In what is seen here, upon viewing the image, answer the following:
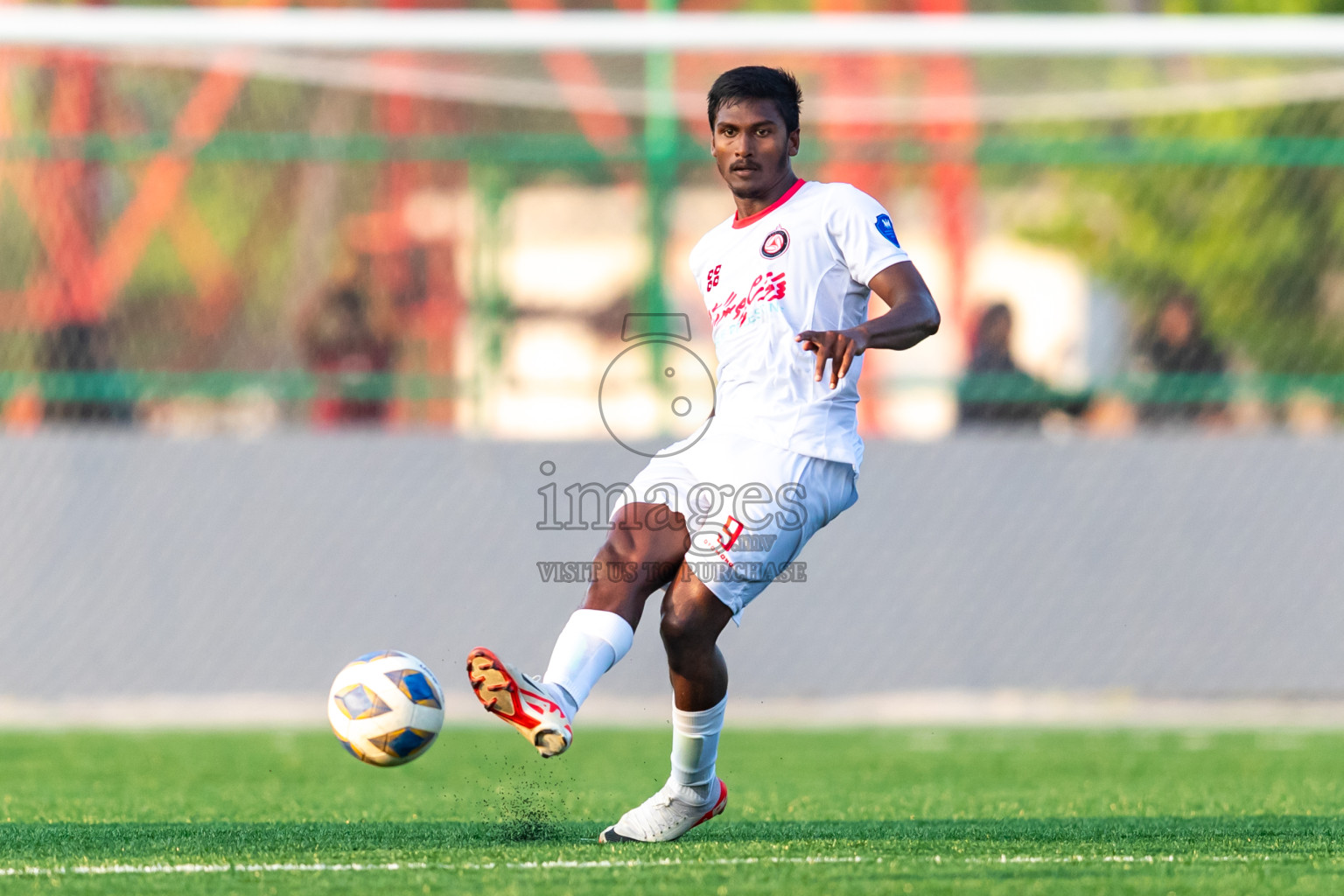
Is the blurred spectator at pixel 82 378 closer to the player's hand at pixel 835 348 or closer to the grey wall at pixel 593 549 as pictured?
the grey wall at pixel 593 549

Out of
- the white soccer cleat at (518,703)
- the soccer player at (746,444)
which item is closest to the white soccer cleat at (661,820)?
the soccer player at (746,444)

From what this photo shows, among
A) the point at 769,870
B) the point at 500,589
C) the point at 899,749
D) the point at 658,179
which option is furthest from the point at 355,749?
the point at 658,179

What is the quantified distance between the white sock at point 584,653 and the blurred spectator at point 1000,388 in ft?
18.7

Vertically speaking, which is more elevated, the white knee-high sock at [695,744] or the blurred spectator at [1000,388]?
the blurred spectator at [1000,388]

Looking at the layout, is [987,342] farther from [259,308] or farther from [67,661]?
[67,661]

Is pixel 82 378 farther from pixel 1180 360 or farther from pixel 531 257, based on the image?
pixel 1180 360

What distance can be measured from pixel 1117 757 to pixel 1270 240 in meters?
3.83

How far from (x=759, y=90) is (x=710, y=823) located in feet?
7.17

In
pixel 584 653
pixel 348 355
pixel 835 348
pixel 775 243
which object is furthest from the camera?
pixel 348 355

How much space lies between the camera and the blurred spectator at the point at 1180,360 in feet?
32.8

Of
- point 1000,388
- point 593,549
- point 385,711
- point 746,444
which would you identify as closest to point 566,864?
point 385,711

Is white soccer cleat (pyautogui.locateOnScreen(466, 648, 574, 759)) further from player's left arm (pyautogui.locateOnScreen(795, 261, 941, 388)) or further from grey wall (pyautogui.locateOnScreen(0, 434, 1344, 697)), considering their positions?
grey wall (pyautogui.locateOnScreen(0, 434, 1344, 697))

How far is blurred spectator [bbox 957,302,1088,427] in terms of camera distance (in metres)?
9.97

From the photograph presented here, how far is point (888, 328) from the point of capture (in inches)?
171
